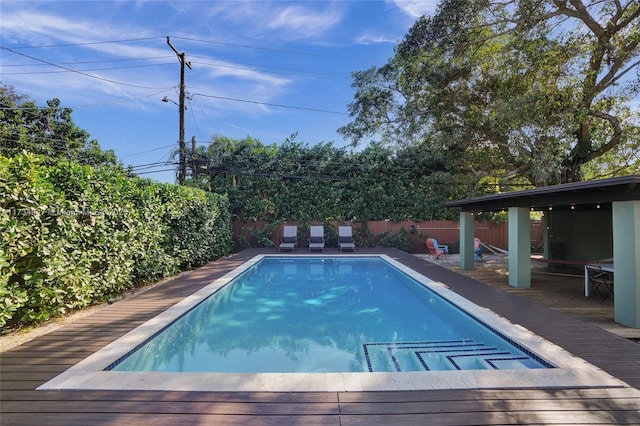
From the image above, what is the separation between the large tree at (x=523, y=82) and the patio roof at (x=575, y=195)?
384 centimetres

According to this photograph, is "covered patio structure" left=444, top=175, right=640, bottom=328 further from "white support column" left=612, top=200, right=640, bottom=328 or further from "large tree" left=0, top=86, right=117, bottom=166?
"large tree" left=0, top=86, right=117, bottom=166

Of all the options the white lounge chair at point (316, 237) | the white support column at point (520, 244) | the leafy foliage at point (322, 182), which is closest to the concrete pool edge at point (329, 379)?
the white support column at point (520, 244)

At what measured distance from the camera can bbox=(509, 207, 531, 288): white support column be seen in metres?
7.39

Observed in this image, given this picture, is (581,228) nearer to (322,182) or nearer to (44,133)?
(322,182)

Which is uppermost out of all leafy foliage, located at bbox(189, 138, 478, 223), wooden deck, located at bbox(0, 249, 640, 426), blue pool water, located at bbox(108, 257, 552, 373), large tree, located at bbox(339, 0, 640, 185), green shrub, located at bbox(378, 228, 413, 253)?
large tree, located at bbox(339, 0, 640, 185)

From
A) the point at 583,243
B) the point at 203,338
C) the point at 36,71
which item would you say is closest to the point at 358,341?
the point at 203,338

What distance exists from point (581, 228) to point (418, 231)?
6241 mm

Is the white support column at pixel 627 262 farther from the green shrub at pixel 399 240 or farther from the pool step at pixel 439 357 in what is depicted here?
the green shrub at pixel 399 240

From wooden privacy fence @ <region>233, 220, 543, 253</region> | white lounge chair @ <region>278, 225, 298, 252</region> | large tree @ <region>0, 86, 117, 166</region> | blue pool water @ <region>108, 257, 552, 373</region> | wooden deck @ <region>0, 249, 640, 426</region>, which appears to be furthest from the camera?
large tree @ <region>0, 86, 117, 166</region>

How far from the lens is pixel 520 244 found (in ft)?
24.1

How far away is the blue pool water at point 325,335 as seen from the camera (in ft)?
13.1

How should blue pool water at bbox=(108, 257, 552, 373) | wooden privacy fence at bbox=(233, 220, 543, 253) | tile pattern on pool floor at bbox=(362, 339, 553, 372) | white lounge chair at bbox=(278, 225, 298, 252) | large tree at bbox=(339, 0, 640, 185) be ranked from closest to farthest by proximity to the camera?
tile pattern on pool floor at bbox=(362, 339, 553, 372) → blue pool water at bbox=(108, 257, 552, 373) → large tree at bbox=(339, 0, 640, 185) → white lounge chair at bbox=(278, 225, 298, 252) → wooden privacy fence at bbox=(233, 220, 543, 253)

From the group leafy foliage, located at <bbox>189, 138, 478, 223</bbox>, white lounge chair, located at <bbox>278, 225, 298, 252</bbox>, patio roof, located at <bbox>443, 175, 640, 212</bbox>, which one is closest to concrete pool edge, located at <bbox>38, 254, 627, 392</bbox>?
patio roof, located at <bbox>443, 175, 640, 212</bbox>

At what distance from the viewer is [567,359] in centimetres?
356
